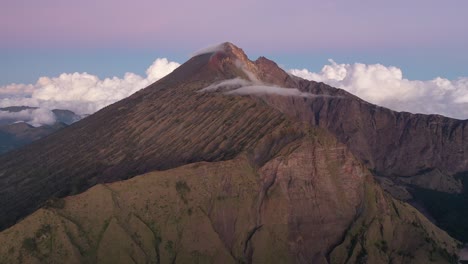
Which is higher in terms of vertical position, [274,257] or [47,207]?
[47,207]

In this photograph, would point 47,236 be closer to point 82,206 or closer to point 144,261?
point 82,206

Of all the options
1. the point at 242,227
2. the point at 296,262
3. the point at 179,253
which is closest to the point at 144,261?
the point at 179,253

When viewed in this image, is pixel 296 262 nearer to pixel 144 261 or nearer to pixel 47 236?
pixel 144 261

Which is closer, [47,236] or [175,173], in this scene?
[47,236]

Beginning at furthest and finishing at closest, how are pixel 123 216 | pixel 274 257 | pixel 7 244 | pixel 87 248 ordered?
pixel 274 257
pixel 123 216
pixel 87 248
pixel 7 244

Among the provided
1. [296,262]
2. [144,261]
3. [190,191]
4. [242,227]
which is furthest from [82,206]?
[296,262]

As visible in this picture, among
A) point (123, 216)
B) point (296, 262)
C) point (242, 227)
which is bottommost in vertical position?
point (296, 262)

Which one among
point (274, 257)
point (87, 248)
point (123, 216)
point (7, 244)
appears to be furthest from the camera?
point (274, 257)

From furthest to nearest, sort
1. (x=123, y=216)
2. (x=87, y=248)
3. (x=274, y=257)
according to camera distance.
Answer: (x=274, y=257) → (x=123, y=216) → (x=87, y=248)

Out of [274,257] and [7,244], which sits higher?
[7,244]
